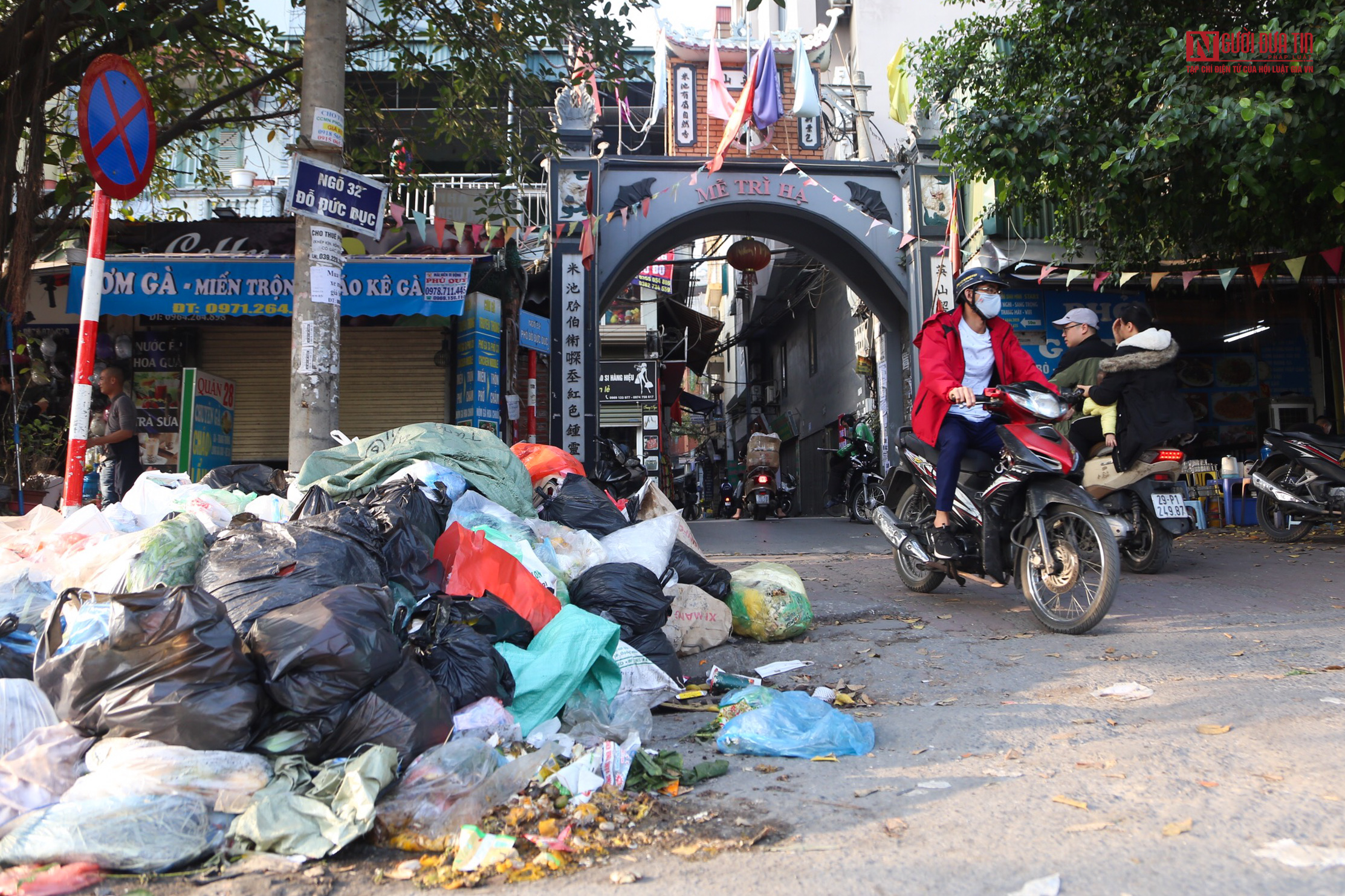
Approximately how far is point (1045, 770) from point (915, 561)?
9.79ft

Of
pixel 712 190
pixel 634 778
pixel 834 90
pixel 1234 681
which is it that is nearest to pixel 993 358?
pixel 1234 681

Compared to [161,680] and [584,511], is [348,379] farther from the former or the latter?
[161,680]

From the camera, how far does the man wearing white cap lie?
21.3 ft

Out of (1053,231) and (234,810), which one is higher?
(1053,231)

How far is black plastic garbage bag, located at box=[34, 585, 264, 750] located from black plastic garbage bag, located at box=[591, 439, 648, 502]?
856 cm

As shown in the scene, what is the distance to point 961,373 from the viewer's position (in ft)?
16.3

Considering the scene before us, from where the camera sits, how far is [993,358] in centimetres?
503

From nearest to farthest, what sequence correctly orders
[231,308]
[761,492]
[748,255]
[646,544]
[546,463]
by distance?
1. [646,544]
2. [546,463]
3. [231,308]
4. [748,255]
5. [761,492]

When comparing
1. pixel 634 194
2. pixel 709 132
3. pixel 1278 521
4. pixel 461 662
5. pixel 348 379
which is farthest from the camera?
pixel 709 132

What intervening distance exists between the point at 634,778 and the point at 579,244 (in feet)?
35.2

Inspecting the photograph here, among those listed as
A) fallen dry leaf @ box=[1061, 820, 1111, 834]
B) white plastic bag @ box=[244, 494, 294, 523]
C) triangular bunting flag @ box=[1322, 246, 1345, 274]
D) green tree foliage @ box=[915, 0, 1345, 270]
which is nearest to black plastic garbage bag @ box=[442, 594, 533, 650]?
white plastic bag @ box=[244, 494, 294, 523]

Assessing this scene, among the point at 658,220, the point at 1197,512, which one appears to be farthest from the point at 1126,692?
the point at 658,220

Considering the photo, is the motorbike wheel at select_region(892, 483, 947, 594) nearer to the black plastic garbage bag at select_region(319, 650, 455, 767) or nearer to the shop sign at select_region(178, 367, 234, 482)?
the black plastic garbage bag at select_region(319, 650, 455, 767)

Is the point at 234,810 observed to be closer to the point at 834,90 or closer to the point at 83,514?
the point at 83,514
